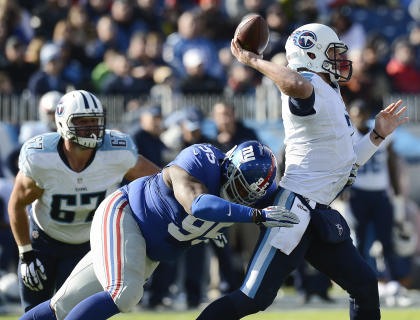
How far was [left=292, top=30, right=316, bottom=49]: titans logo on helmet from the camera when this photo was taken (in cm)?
474

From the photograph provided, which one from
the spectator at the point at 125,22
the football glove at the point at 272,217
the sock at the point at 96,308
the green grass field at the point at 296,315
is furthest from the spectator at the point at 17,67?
the football glove at the point at 272,217

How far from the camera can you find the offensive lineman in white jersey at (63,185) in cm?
514

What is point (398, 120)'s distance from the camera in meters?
5.05

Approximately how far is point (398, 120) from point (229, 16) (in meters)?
6.38

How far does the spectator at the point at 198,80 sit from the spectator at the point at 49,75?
1.30 m

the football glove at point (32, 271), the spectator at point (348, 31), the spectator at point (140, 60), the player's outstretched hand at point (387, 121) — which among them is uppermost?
the spectator at point (348, 31)

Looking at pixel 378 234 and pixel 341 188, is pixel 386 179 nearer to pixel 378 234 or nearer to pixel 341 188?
pixel 378 234

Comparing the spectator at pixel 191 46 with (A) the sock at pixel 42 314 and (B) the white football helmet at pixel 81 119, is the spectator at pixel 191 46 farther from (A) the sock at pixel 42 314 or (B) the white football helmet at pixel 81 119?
(A) the sock at pixel 42 314

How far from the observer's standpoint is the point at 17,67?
391 inches

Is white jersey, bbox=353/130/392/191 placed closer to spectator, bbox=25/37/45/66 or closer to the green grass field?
the green grass field

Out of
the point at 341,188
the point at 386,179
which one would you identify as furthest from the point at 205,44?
the point at 341,188

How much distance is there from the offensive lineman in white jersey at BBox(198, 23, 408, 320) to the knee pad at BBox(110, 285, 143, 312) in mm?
349

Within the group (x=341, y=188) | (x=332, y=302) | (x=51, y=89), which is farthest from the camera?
(x=51, y=89)

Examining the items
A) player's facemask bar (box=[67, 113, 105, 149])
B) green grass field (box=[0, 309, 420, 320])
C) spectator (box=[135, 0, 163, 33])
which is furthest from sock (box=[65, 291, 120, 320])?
spectator (box=[135, 0, 163, 33])
